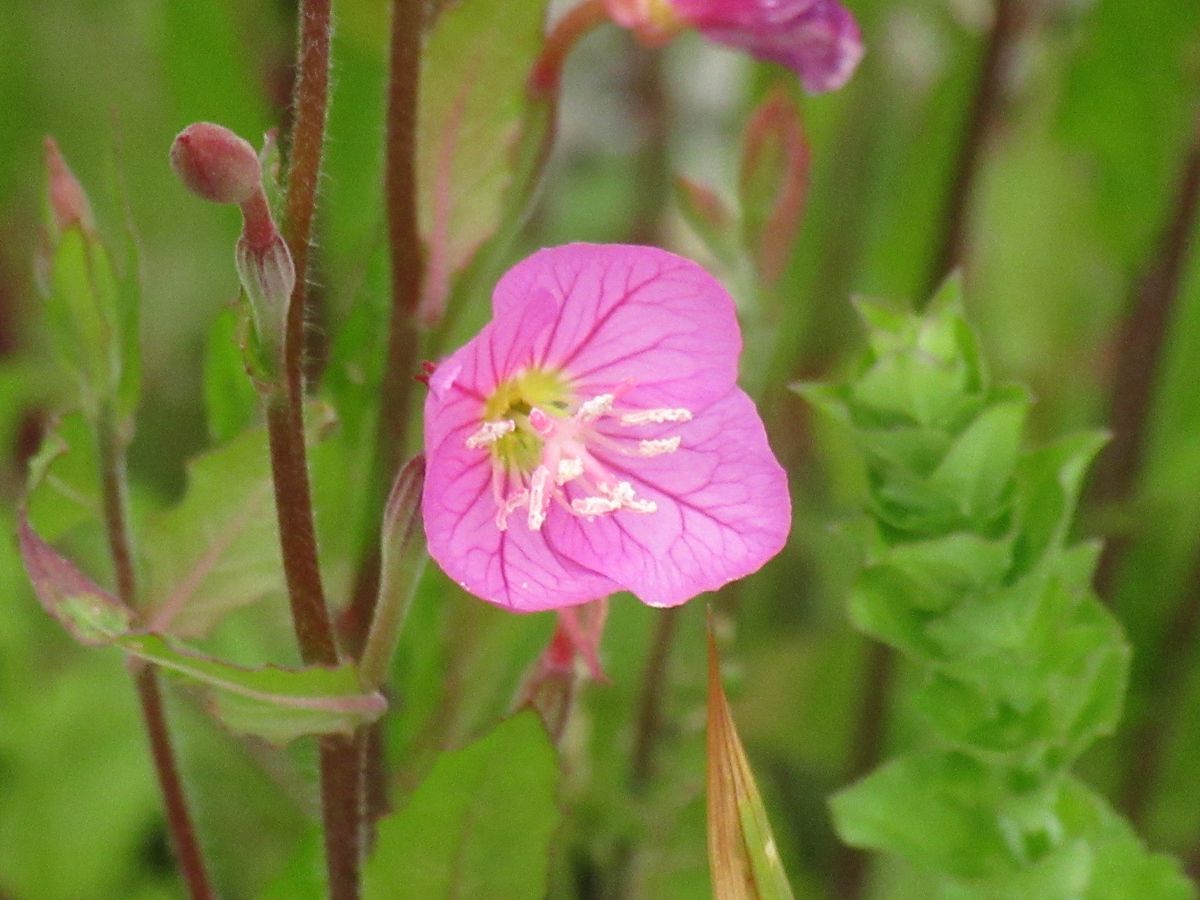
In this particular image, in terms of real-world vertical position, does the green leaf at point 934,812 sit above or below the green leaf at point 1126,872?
above

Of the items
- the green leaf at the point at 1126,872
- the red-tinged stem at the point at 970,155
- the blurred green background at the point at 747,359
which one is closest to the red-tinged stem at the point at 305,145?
the blurred green background at the point at 747,359

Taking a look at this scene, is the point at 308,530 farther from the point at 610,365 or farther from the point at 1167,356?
the point at 1167,356

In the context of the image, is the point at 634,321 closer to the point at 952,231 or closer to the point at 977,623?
the point at 977,623

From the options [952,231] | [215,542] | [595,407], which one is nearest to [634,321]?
[595,407]

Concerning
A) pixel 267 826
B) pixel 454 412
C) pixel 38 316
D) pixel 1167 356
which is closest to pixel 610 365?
pixel 454 412

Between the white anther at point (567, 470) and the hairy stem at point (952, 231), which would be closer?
the white anther at point (567, 470)

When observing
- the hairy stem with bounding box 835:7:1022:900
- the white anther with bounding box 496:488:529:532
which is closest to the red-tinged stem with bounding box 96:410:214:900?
the white anther with bounding box 496:488:529:532

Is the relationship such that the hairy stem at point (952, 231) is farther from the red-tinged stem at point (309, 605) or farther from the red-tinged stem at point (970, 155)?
the red-tinged stem at point (309, 605)

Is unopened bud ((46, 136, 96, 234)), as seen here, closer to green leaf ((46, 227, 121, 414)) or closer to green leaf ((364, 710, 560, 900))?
green leaf ((46, 227, 121, 414))
